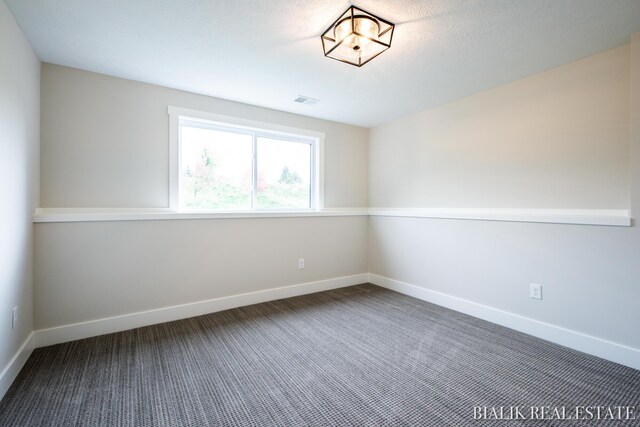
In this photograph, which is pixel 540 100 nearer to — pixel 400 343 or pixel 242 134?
pixel 400 343

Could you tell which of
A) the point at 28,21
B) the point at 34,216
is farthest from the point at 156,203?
the point at 28,21

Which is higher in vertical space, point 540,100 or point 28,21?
point 28,21

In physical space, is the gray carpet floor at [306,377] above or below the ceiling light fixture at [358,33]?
below

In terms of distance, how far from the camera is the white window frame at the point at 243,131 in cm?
295

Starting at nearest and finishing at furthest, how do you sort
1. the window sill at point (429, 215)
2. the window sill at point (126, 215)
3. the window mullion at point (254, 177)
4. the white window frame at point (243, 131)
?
1. the window sill at point (429, 215)
2. the window sill at point (126, 215)
3. the white window frame at point (243, 131)
4. the window mullion at point (254, 177)

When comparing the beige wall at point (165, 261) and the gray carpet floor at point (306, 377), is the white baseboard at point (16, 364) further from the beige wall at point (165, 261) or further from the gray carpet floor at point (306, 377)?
the beige wall at point (165, 261)

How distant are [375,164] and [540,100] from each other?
83.1 inches

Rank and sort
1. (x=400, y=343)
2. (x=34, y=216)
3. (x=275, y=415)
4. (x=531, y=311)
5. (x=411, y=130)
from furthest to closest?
(x=411, y=130)
(x=531, y=311)
(x=400, y=343)
(x=34, y=216)
(x=275, y=415)

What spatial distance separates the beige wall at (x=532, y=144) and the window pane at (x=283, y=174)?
4.49 ft

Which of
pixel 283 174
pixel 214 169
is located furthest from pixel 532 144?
pixel 214 169

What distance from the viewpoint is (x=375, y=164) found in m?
4.34

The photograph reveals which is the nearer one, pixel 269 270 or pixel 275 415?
pixel 275 415

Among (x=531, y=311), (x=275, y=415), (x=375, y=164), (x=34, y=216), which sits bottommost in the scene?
(x=275, y=415)

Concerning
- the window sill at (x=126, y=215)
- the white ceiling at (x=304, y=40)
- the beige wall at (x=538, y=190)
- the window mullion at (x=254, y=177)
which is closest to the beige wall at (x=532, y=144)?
the beige wall at (x=538, y=190)
